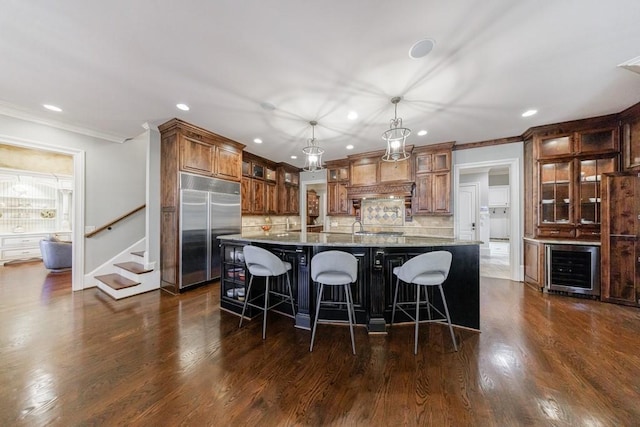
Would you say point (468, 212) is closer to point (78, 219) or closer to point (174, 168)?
point (174, 168)

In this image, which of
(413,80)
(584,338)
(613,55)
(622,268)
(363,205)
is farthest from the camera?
(363,205)

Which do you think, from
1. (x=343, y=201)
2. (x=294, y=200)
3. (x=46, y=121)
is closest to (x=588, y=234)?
(x=343, y=201)

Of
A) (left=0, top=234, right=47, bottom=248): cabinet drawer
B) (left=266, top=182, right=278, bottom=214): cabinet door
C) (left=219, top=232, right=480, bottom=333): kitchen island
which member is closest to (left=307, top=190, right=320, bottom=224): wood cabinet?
(left=266, top=182, right=278, bottom=214): cabinet door

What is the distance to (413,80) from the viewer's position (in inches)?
96.2

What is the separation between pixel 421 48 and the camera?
1.95 metres

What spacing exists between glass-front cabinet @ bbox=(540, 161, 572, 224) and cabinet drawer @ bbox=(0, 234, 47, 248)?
11774mm

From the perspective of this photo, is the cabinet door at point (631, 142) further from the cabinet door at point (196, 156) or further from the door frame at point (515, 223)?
the cabinet door at point (196, 156)

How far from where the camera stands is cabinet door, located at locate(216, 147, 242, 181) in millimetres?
4241

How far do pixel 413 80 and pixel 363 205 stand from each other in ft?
11.3

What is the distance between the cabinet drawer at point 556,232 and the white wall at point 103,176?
6.89 metres

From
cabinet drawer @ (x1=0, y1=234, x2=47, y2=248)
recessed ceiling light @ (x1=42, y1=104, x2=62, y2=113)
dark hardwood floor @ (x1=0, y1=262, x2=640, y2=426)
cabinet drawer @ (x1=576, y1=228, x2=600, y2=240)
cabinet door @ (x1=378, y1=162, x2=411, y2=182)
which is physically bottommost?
dark hardwood floor @ (x1=0, y1=262, x2=640, y2=426)

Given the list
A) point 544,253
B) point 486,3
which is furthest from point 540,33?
point 544,253

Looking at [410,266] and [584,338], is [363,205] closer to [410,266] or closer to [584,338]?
[410,266]

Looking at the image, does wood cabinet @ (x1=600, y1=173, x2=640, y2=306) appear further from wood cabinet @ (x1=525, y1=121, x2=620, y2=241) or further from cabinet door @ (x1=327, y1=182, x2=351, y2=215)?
cabinet door @ (x1=327, y1=182, x2=351, y2=215)
